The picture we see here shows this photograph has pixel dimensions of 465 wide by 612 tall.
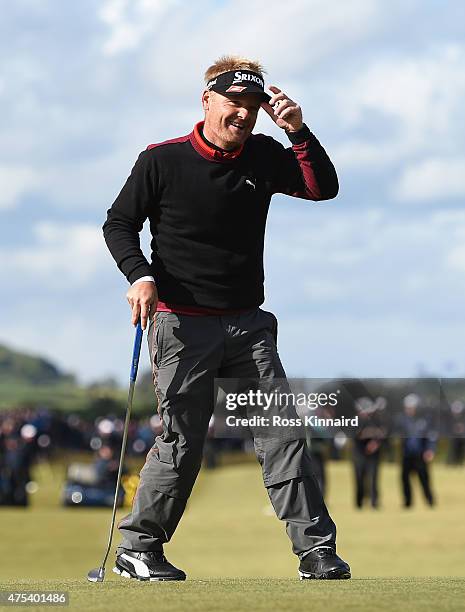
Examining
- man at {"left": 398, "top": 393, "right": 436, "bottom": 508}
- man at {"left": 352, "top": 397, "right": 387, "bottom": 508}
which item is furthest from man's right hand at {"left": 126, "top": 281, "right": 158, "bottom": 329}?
man at {"left": 352, "top": 397, "right": 387, "bottom": 508}

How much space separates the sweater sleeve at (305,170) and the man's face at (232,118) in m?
0.22

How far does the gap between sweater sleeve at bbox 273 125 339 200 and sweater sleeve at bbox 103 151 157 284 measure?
2.11 ft

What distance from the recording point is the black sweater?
7.14m

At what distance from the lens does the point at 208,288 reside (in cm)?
719

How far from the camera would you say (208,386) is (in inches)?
282

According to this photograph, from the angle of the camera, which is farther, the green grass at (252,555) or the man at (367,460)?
the man at (367,460)

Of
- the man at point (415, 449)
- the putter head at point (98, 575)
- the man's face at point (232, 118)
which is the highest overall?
the man at point (415, 449)

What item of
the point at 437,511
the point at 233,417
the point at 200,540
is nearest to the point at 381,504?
the point at 437,511

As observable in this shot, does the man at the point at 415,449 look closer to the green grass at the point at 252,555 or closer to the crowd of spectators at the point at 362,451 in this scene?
the crowd of spectators at the point at 362,451

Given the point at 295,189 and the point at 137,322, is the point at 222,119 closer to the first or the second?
the point at 295,189

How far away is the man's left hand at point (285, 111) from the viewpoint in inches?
275

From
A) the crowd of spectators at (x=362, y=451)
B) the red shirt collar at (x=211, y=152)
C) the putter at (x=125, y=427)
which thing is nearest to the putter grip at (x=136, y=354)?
the putter at (x=125, y=427)

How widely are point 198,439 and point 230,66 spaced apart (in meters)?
1.82

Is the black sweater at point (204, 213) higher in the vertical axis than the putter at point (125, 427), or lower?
higher
